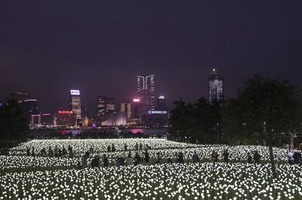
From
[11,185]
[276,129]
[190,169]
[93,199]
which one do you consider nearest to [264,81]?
[276,129]

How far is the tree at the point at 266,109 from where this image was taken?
2347cm

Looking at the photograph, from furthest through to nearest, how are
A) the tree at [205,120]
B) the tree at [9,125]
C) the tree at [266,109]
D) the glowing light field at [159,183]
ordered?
the tree at [205,120] < the tree at [9,125] < the tree at [266,109] < the glowing light field at [159,183]

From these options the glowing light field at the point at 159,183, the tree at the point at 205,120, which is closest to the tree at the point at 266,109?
the glowing light field at the point at 159,183

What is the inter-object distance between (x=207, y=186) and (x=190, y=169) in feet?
24.0

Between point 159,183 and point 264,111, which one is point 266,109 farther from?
point 159,183

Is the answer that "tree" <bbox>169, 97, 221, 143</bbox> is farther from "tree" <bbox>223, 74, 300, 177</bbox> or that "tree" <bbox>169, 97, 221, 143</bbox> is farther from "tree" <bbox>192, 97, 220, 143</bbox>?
"tree" <bbox>223, 74, 300, 177</bbox>

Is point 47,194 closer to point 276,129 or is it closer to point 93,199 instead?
point 93,199

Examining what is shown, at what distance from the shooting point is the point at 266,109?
23.4 meters

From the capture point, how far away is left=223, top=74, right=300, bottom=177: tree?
77.0 feet

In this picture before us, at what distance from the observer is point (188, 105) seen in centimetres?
7756

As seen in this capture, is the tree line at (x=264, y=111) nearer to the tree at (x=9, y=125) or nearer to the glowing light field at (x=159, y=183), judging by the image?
the glowing light field at (x=159, y=183)

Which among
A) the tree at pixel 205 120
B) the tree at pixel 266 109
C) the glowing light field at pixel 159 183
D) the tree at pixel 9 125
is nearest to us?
the glowing light field at pixel 159 183

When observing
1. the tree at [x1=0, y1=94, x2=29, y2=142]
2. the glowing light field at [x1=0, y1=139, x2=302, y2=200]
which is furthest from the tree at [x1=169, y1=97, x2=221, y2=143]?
the glowing light field at [x1=0, y1=139, x2=302, y2=200]

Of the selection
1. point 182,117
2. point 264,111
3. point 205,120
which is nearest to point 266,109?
point 264,111
